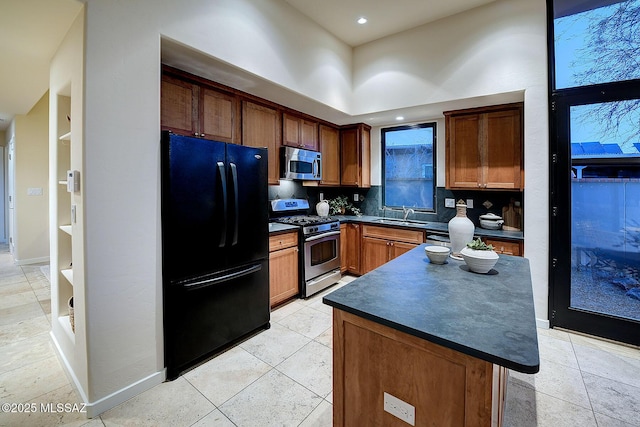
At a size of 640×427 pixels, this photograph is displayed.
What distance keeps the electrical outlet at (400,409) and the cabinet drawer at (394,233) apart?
2.70 metres

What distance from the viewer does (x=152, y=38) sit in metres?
1.96

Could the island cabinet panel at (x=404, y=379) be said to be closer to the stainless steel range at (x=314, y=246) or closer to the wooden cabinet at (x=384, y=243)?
the stainless steel range at (x=314, y=246)

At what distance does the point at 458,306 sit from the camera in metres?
1.24

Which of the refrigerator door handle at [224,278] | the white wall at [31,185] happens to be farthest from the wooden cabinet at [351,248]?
the white wall at [31,185]

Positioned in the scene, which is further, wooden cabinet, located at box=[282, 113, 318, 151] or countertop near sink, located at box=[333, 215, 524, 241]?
wooden cabinet, located at box=[282, 113, 318, 151]

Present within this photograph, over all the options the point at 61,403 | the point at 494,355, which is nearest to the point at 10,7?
the point at 61,403

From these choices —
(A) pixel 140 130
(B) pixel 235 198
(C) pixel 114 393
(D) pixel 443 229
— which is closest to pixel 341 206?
(D) pixel 443 229

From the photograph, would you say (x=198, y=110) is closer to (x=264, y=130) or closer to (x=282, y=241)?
(x=264, y=130)

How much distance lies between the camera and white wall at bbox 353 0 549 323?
285 cm

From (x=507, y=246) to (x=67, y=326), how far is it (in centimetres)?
405

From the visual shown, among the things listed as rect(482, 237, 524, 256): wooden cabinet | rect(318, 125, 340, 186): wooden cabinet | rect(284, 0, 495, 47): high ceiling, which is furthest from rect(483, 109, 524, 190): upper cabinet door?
rect(318, 125, 340, 186): wooden cabinet

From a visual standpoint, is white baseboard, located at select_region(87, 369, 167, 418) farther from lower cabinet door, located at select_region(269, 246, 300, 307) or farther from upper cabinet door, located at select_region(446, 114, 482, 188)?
upper cabinet door, located at select_region(446, 114, 482, 188)

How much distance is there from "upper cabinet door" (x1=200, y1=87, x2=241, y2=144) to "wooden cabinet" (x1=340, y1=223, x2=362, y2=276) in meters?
2.05

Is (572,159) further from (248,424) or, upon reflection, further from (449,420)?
(248,424)
